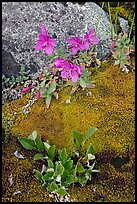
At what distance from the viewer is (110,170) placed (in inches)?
112

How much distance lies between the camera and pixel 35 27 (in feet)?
11.8

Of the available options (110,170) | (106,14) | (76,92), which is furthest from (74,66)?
(106,14)

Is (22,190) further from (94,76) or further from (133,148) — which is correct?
(94,76)

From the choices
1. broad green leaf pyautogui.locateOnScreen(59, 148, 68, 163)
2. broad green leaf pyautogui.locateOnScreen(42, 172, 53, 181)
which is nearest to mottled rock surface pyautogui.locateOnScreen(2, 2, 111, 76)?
broad green leaf pyautogui.locateOnScreen(59, 148, 68, 163)

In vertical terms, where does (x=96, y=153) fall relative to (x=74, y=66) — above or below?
below

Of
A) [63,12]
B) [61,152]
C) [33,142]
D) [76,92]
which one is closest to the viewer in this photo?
[61,152]

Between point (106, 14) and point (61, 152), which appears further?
point (106, 14)

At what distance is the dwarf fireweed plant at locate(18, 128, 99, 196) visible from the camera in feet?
8.84

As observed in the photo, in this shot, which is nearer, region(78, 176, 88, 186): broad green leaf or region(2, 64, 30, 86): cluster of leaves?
region(78, 176, 88, 186): broad green leaf

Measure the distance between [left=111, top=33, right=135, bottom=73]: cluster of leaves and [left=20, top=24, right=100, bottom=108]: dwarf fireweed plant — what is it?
6.3 inches

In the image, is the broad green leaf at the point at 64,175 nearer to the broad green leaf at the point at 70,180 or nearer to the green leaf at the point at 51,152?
the broad green leaf at the point at 70,180

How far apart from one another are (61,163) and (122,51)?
3.58 feet

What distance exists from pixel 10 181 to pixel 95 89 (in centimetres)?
95

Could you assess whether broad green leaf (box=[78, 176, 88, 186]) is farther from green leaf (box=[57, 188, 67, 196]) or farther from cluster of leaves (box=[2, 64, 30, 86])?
cluster of leaves (box=[2, 64, 30, 86])
